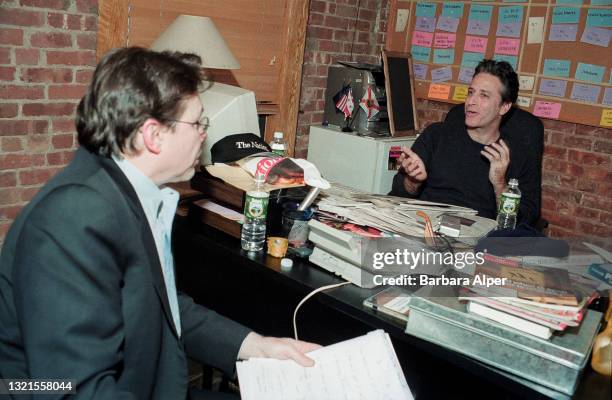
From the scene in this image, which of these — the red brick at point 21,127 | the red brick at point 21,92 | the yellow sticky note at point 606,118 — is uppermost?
the yellow sticky note at point 606,118

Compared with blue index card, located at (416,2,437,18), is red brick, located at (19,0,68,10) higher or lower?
lower

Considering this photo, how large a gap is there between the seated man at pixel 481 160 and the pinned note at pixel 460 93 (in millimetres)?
806

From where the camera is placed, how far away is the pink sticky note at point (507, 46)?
11.3 feet

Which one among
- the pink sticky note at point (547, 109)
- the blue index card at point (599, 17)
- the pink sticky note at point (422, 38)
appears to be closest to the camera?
the blue index card at point (599, 17)

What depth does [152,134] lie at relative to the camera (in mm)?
1149

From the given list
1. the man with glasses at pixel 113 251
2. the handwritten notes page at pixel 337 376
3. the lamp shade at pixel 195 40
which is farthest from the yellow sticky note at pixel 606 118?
the man with glasses at pixel 113 251

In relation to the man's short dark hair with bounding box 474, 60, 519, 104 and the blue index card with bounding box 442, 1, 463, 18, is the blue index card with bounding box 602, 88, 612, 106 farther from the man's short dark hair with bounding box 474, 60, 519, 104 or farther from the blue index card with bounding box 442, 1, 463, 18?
the blue index card with bounding box 442, 1, 463, 18

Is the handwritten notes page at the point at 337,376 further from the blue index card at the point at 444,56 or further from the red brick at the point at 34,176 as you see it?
the blue index card at the point at 444,56

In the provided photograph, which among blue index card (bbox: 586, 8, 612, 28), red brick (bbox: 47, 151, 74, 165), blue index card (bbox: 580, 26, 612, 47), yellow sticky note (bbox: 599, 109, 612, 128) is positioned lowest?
red brick (bbox: 47, 151, 74, 165)

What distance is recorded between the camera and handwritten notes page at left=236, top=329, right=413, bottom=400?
1.20 metres

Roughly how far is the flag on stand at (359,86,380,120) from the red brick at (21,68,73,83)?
172cm

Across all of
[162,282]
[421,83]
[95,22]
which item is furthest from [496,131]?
[162,282]

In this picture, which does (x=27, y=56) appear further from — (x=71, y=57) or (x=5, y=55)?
(x=71, y=57)

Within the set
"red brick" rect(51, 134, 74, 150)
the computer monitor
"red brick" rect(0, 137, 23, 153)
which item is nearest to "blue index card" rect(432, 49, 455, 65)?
the computer monitor
